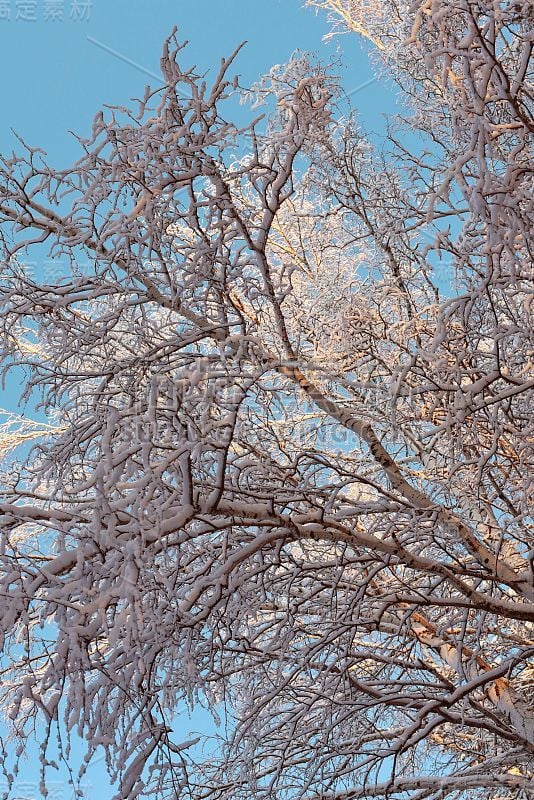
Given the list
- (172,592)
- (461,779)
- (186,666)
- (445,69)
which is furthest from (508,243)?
(461,779)

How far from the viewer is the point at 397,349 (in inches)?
237

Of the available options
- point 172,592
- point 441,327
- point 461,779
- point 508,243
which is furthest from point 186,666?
point 461,779

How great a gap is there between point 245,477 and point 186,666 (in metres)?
0.90

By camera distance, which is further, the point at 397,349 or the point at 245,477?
the point at 397,349

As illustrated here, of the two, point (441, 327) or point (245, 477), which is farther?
point (245, 477)

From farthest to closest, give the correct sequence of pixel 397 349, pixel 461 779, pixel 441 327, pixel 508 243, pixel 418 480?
pixel 418 480 → pixel 397 349 → pixel 461 779 → pixel 441 327 → pixel 508 243

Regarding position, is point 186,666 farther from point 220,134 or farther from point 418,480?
point 418,480

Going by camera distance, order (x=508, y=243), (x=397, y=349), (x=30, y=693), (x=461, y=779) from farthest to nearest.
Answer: (x=397, y=349) < (x=461, y=779) < (x=508, y=243) < (x=30, y=693)

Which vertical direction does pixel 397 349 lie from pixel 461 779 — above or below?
above

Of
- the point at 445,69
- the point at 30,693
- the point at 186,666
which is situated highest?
the point at 445,69

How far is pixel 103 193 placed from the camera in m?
4.07

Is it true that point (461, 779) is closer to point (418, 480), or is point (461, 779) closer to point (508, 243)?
point (418, 480)

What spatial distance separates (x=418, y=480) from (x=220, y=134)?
12.5 ft

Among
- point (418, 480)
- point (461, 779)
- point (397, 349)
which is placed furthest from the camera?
point (418, 480)
